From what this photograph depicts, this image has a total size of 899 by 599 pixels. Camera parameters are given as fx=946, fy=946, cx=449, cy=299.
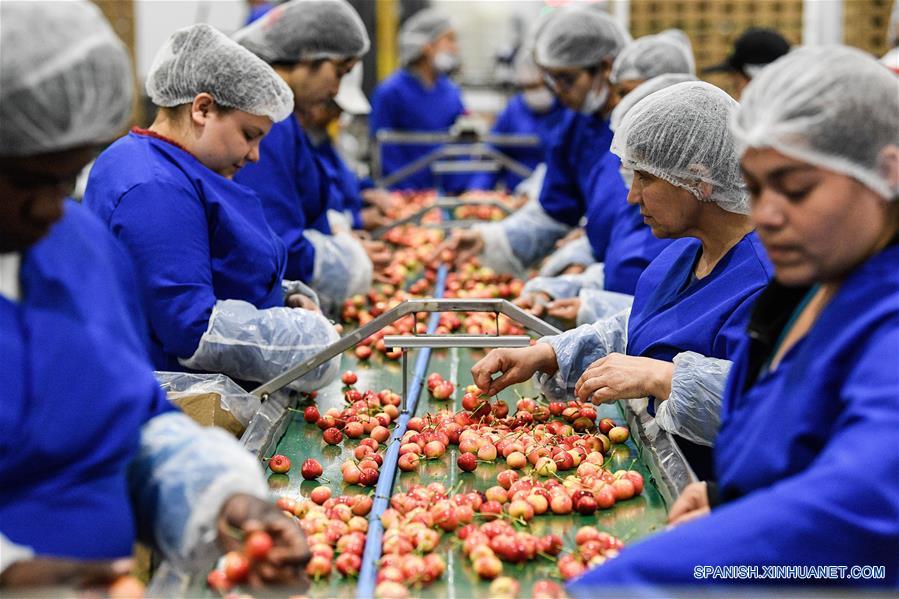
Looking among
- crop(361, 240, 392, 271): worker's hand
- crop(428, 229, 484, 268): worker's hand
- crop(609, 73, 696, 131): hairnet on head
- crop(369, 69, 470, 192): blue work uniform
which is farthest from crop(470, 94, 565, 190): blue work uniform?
crop(609, 73, 696, 131): hairnet on head

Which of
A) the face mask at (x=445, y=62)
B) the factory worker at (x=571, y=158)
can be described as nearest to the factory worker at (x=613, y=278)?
the factory worker at (x=571, y=158)

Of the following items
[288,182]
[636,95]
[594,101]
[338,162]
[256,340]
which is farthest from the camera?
[338,162]

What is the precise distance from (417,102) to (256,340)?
21.2ft

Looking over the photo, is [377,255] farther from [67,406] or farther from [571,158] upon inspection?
[67,406]

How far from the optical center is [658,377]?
2484 mm

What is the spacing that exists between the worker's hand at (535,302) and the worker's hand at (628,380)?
A: 55.4 inches

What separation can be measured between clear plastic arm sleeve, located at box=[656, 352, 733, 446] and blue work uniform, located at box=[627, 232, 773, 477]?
96 mm

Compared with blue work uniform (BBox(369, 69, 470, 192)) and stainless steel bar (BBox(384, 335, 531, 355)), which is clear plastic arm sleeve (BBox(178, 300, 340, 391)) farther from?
blue work uniform (BBox(369, 69, 470, 192))

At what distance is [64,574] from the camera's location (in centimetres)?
145

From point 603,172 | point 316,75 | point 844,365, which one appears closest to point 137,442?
point 844,365

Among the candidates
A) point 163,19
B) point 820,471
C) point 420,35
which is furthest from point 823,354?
point 163,19

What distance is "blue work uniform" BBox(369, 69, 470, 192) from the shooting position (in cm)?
897

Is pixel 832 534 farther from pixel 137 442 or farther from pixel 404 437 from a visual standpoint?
pixel 404 437

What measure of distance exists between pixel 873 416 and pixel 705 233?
4.21 feet
